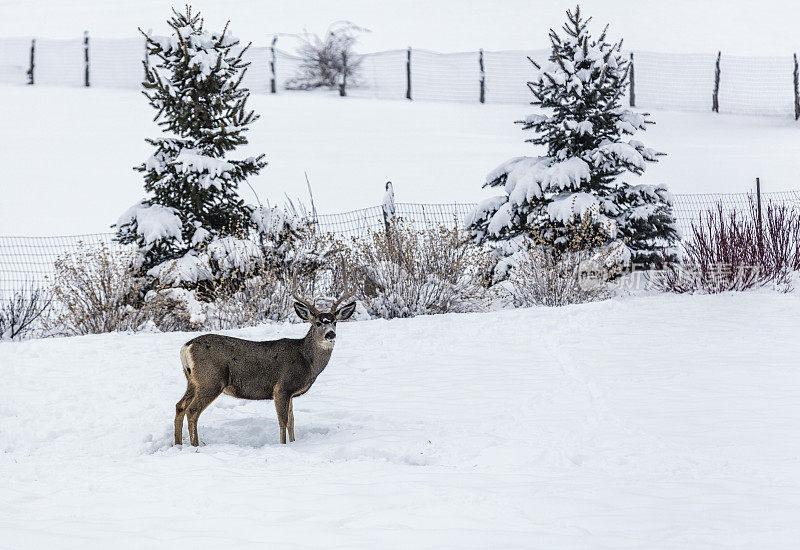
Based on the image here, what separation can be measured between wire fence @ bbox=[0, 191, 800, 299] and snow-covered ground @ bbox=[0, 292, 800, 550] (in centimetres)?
351

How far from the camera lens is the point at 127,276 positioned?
12.8 metres

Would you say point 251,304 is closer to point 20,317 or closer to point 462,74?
point 20,317

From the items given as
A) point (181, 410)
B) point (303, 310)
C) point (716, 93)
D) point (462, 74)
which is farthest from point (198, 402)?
point (716, 93)

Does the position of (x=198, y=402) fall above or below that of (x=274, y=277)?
below

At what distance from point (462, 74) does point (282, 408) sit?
1293 inches

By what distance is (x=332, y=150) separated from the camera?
94.5 feet

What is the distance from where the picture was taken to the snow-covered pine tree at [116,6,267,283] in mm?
13250

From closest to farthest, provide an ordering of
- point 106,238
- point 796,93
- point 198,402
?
point 198,402 < point 106,238 < point 796,93

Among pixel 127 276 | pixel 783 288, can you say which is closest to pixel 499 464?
pixel 127 276

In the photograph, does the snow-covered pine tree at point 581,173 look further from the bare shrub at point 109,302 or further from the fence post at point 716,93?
the fence post at point 716,93

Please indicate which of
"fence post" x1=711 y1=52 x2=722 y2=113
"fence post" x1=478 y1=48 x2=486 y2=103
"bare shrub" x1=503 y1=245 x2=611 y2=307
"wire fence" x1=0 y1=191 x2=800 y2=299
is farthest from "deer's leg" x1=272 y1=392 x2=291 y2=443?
"fence post" x1=711 y1=52 x2=722 y2=113

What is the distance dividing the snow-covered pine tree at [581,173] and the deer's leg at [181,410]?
827 centimetres

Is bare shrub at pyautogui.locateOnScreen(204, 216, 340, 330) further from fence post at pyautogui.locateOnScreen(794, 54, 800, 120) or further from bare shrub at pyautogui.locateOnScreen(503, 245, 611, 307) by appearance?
fence post at pyautogui.locateOnScreen(794, 54, 800, 120)

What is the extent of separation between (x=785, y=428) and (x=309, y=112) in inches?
1092
